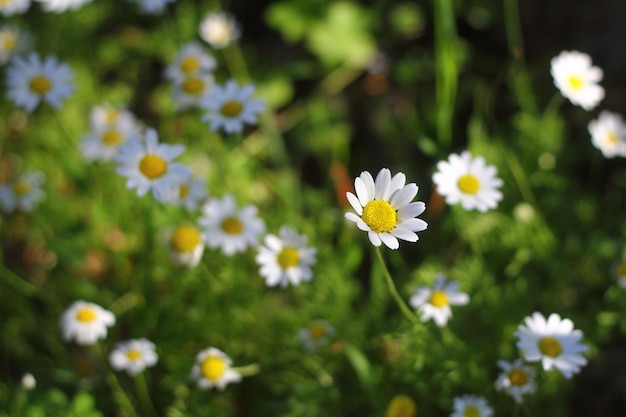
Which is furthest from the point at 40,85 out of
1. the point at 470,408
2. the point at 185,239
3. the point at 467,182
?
the point at 470,408

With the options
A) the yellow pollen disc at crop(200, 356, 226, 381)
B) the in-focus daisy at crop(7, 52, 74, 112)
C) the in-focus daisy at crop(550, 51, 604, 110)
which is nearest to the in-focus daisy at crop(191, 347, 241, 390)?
the yellow pollen disc at crop(200, 356, 226, 381)

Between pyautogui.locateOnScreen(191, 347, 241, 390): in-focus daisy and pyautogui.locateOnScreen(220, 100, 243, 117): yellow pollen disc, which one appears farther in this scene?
pyautogui.locateOnScreen(220, 100, 243, 117): yellow pollen disc

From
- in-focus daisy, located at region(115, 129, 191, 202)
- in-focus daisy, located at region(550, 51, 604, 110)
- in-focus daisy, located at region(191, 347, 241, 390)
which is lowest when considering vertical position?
in-focus daisy, located at region(191, 347, 241, 390)

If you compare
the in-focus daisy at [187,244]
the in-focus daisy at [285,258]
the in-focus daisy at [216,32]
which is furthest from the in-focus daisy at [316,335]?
the in-focus daisy at [216,32]

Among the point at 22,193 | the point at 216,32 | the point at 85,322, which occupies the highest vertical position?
the point at 216,32

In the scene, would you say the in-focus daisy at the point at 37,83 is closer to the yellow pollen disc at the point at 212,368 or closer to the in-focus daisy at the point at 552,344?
the yellow pollen disc at the point at 212,368

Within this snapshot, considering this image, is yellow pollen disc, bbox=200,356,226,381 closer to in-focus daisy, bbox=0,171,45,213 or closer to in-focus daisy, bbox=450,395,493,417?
in-focus daisy, bbox=450,395,493,417

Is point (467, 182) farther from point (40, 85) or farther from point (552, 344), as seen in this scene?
point (40, 85)
